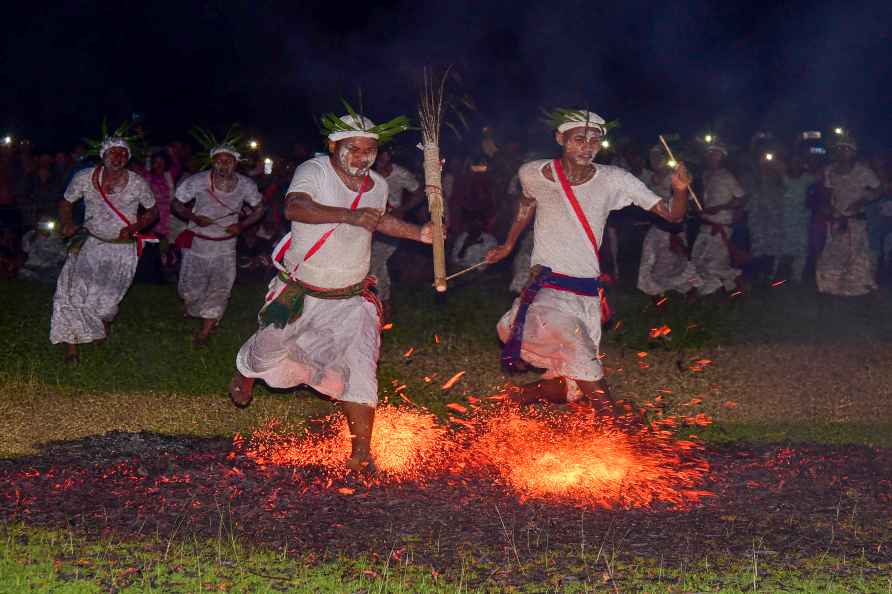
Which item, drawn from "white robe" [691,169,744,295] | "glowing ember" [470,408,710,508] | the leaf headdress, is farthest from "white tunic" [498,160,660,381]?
"white robe" [691,169,744,295]

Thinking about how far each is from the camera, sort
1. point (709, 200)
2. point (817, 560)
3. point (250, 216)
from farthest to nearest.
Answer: point (709, 200)
point (250, 216)
point (817, 560)

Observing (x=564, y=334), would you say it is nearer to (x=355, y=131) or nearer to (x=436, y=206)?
(x=436, y=206)

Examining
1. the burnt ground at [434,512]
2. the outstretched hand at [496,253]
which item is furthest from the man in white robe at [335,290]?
the outstretched hand at [496,253]

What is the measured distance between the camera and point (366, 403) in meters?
6.90

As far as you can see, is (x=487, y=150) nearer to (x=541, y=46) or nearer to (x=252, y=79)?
(x=252, y=79)

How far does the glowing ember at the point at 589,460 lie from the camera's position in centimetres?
642

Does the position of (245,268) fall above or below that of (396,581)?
above

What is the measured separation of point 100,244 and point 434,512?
17.6ft

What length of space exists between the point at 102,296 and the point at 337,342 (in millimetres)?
3993

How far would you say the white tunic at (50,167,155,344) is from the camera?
10133 millimetres

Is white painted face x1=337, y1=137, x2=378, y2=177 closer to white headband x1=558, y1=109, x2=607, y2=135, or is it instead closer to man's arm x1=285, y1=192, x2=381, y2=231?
man's arm x1=285, y1=192, x2=381, y2=231

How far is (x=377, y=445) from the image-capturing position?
7.46 metres

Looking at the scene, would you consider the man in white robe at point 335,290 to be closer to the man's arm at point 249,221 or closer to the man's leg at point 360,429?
the man's leg at point 360,429

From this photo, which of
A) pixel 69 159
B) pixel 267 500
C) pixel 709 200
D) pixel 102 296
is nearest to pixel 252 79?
pixel 69 159
